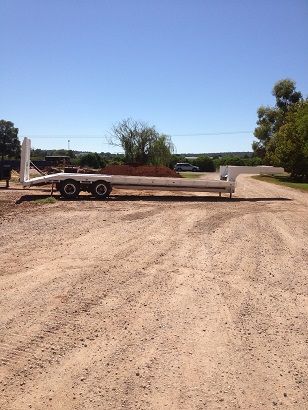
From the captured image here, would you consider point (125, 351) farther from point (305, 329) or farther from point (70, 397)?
point (305, 329)

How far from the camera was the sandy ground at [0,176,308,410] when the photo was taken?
383 centimetres

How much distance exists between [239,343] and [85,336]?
176cm

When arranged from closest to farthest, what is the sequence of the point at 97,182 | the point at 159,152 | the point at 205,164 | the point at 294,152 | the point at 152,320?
the point at 152,320 < the point at 97,182 < the point at 294,152 < the point at 159,152 < the point at 205,164

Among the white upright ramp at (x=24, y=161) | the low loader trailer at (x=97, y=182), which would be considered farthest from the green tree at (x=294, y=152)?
the white upright ramp at (x=24, y=161)

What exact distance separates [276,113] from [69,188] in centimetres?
5013

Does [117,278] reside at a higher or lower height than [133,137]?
lower

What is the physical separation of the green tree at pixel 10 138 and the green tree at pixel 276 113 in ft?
177

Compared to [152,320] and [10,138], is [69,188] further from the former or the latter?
[10,138]

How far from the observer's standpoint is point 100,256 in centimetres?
853

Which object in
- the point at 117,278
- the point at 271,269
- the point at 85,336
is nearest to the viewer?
the point at 85,336

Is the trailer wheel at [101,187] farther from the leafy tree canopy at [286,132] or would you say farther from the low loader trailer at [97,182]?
the leafy tree canopy at [286,132]

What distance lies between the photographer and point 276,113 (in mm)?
62531

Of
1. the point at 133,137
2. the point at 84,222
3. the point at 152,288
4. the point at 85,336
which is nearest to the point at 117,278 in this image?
the point at 152,288

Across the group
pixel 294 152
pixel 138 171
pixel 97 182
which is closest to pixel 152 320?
pixel 97 182
